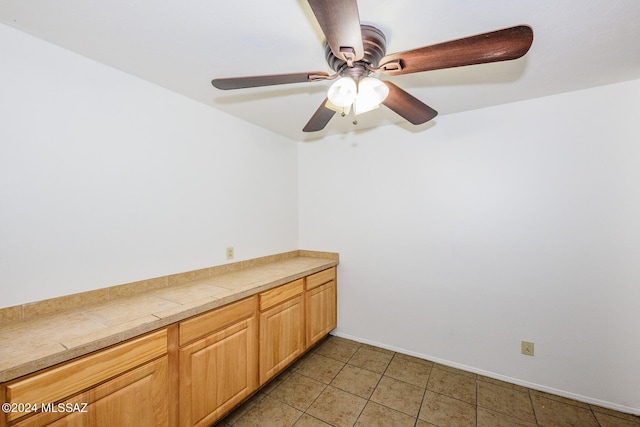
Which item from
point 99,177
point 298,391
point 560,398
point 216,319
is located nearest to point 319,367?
point 298,391

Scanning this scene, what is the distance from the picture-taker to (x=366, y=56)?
123cm

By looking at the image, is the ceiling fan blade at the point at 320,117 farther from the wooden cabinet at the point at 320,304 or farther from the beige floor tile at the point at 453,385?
the beige floor tile at the point at 453,385

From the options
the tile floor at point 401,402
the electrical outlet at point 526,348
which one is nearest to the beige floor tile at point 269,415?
the tile floor at point 401,402

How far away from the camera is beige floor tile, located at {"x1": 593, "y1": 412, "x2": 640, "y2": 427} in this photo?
1688 millimetres

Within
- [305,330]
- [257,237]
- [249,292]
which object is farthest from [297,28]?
A: [305,330]

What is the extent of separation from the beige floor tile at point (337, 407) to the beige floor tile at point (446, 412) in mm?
443

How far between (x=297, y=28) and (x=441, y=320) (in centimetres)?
251

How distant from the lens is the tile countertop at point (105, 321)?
0.96 m

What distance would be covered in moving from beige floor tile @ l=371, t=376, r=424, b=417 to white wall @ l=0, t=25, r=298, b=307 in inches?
65.3

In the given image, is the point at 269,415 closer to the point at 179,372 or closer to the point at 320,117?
the point at 179,372

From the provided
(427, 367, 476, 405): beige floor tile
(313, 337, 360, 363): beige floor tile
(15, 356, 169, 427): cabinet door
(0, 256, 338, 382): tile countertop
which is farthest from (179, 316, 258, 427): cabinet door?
(427, 367, 476, 405): beige floor tile

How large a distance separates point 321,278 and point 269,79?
6.29ft

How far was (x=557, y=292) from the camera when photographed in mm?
1970

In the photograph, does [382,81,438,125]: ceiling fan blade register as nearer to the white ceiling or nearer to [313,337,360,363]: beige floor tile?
the white ceiling
